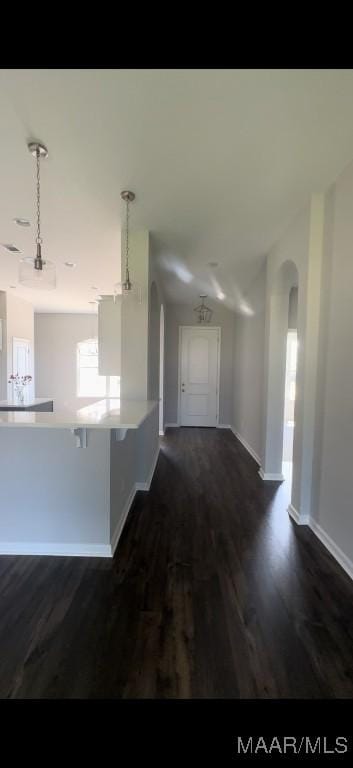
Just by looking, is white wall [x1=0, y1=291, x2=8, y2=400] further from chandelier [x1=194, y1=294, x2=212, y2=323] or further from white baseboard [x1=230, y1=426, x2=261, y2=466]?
white baseboard [x1=230, y1=426, x2=261, y2=466]

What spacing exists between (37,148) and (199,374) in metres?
5.17

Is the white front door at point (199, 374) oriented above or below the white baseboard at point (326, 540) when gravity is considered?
above

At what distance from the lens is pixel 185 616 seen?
1.68 metres

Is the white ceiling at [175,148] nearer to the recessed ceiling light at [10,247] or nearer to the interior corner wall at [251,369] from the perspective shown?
the recessed ceiling light at [10,247]

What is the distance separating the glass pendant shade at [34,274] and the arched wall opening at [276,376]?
2.47 metres

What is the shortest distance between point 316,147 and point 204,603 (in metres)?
2.86

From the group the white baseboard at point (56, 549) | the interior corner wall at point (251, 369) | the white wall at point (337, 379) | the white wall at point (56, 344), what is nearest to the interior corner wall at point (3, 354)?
the white wall at point (56, 344)

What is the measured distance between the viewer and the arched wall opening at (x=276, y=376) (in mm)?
3590

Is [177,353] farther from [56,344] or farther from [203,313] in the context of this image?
[56,344]

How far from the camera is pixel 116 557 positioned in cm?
219

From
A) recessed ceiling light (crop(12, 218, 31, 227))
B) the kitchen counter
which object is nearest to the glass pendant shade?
recessed ceiling light (crop(12, 218, 31, 227))

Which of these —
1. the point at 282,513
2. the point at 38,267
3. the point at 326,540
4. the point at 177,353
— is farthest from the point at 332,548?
the point at 177,353

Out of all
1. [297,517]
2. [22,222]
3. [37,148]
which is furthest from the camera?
[22,222]
